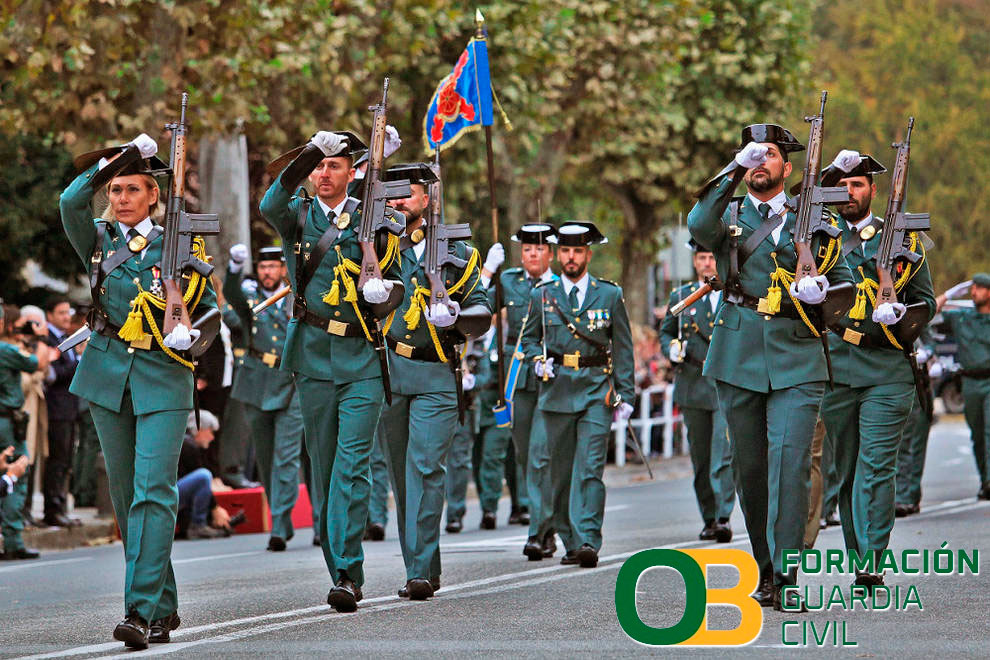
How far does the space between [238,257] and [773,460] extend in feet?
22.2

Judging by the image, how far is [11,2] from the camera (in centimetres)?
1995

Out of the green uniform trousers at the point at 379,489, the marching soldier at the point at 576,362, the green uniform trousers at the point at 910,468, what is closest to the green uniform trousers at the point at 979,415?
the green uniform trousers at the point at 910,468

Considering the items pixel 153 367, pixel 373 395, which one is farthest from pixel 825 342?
pixel 153 367

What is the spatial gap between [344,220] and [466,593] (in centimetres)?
217

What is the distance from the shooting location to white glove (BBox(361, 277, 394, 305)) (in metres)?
10.7

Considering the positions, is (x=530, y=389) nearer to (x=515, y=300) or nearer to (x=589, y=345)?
(x=589, y=345)

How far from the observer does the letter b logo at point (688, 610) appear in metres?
9.44

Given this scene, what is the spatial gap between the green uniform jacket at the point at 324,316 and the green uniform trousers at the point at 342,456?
0.23 feet

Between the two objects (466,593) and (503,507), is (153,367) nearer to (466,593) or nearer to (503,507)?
(466,593)

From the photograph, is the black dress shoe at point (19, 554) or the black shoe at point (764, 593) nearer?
the black shoe at point (764, 593)

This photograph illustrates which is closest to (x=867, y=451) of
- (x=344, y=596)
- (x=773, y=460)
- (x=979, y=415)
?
(x=773, y=460)

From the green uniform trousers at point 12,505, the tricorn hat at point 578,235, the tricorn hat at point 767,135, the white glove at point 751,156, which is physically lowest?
the green uniform trousers at point 12,505

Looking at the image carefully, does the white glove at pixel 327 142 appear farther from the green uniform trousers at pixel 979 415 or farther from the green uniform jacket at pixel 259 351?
the green uniform trousers at pixel 979 415

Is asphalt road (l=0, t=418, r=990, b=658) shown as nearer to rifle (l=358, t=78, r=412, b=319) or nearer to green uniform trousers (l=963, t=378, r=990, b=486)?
rifle (l=358, t=78, r=412, b=319)
